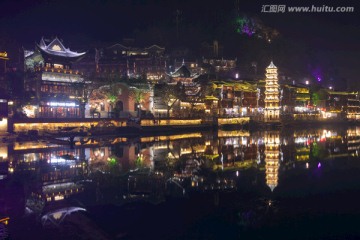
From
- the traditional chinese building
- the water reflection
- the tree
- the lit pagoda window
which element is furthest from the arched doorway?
the water reflection

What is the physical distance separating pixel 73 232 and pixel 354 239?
7393mm

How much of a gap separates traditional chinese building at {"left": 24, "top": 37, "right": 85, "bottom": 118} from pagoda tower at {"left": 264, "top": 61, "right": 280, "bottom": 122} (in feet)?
107

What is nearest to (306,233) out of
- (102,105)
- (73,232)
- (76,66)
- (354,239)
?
(354,239)

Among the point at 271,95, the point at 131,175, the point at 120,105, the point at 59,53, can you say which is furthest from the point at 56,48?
the point at 131,175

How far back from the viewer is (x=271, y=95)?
204 ft

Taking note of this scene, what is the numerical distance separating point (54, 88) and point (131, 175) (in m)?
40.8

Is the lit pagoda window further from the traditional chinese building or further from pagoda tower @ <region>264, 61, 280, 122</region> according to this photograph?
pagoda tower @ <region>264, 61, 280, 122</region>

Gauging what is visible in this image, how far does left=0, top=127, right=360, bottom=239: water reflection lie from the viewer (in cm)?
1252

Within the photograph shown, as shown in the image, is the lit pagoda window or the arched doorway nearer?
the arched doorway

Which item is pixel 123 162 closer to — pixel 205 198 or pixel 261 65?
pixel 205 198

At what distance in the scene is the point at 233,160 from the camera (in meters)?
23.2

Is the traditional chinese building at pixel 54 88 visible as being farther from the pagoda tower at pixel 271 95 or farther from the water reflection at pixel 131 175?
the pagoda tower at pixel 271 95

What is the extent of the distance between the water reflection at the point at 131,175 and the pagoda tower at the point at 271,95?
33.8 metres

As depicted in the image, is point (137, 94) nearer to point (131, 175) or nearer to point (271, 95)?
point (271, 95)
